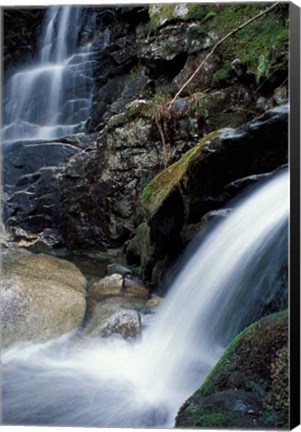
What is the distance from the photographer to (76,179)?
15.3 ft

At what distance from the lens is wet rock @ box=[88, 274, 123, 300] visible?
14.6ft

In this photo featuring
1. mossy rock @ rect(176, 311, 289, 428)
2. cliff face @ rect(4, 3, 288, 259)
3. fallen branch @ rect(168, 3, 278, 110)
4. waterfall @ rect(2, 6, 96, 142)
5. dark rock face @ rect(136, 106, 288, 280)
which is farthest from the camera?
waterfall @ rect(2, 6, 96, 142)

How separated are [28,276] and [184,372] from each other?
1.22 meters

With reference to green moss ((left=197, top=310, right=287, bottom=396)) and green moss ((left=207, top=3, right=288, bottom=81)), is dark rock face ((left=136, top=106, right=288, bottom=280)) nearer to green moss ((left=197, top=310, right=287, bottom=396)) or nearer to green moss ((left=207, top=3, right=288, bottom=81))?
green moss ((left=207, top=3, right=288, bottom=81))

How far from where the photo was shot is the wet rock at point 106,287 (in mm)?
4449

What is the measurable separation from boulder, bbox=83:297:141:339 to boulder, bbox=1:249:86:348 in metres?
0.11

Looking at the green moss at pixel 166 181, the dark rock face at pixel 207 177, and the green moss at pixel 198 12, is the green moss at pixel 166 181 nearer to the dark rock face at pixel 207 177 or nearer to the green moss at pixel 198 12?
the dark rock face at pixel 207 177

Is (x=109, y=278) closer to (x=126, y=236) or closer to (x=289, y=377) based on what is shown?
(x=126, y=236)

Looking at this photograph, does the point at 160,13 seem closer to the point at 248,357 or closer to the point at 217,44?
the point at 217,44

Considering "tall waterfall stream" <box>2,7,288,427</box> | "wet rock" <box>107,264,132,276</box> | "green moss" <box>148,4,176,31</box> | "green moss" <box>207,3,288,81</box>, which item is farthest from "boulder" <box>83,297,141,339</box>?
"green moss" <box>148,4,176,31</box>

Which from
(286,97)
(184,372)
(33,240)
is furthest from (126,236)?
→ (286,97)

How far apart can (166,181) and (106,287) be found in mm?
808

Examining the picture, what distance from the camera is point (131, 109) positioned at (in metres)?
4.52

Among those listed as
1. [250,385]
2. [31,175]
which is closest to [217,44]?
[31,175]
